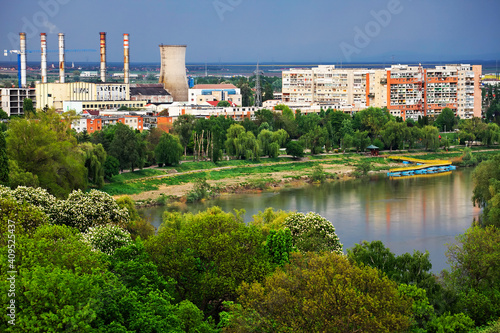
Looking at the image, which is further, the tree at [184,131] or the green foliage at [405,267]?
the tree at [184,131]

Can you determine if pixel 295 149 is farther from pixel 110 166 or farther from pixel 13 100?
pixel 13 100

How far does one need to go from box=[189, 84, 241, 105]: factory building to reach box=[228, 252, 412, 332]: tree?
3151cm

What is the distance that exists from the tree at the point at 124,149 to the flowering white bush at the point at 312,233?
10972mm

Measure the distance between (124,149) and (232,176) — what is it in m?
3.37

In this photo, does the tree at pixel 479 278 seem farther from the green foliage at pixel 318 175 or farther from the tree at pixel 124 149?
the green foliage at pixel 318 175

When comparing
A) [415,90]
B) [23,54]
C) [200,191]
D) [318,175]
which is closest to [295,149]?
[318,175]

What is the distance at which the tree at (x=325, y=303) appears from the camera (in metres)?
6.54

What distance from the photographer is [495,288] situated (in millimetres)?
8875

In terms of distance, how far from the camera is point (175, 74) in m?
40.8

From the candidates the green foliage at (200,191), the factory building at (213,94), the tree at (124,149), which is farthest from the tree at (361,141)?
the factory building at (213,94)

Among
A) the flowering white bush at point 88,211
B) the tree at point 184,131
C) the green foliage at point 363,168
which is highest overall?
the tree at point 184,131

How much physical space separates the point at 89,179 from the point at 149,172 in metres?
2.95

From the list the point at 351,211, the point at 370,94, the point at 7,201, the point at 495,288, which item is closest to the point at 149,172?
the point at 351,211

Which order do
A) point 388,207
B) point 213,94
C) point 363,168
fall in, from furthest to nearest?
1. point 213,94
2. point 363,168
3. point 388,207
